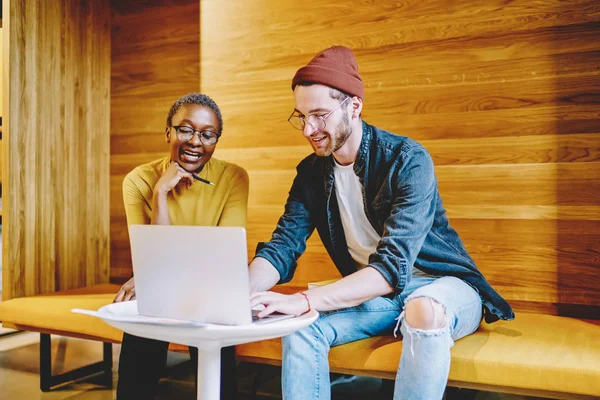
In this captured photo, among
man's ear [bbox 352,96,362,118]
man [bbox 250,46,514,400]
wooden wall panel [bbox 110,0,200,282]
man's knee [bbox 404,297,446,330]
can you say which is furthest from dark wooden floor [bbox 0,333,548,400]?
man's ear [bbox 352,96,362,118]

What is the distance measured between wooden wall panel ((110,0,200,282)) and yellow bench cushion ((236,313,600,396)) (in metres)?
1.58

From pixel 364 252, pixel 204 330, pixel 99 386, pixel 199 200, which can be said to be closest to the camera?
pixel 204 330

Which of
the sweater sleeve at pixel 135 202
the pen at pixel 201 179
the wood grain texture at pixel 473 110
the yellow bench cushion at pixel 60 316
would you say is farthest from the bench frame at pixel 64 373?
the pen at pixel 201 179

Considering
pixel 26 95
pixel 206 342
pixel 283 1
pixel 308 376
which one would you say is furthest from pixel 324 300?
pixel 26 95

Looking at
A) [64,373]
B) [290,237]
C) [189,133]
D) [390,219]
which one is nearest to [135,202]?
[189,133]

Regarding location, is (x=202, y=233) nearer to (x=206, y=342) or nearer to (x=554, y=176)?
(x=206, y=342)

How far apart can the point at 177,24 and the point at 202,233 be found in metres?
2.09

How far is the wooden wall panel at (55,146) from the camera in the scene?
99.3 inches

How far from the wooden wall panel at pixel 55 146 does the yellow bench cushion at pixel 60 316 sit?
229 millimetres

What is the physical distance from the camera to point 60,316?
2150mm

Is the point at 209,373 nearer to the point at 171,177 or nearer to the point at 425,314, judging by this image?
the point at 425,314

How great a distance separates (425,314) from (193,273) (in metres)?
0.58

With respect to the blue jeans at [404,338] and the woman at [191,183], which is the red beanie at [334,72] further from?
the blue jeans at [404,338]

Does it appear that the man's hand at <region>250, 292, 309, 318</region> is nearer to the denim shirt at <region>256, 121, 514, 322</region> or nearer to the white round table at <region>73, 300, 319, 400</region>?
the white round table at <region>73, 300, 319, 400</region>
